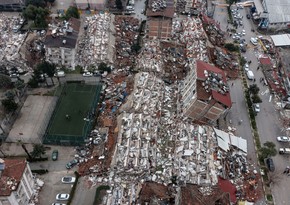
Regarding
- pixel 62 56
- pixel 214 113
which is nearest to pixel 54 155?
pixel 62 56

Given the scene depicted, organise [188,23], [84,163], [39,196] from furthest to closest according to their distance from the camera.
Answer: [188,23] → [84,163] → [39,196]

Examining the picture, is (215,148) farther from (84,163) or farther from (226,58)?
(226,58)

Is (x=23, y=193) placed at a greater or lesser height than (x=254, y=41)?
lesser

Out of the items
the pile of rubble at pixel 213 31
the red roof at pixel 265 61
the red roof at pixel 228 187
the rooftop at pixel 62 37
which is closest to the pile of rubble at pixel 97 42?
the rooftop at pixel 62 37

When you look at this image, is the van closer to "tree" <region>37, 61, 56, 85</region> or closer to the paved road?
the paved road

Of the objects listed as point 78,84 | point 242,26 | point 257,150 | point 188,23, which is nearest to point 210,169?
point 257,150

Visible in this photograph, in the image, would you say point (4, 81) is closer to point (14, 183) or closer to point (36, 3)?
point (14, 183)

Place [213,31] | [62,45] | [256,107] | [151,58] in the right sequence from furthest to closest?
1. [213,31]
2. [151,58]
3. [62,45]
4. [256,107]
